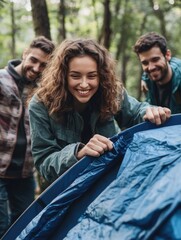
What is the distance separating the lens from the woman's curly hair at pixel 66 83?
257cm

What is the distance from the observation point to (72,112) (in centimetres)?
265

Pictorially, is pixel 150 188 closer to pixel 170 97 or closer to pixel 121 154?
pixel 121 154

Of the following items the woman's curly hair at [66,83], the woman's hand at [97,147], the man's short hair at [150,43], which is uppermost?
the man's short hair at [150,43]

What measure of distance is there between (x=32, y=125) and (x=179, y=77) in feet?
6.43

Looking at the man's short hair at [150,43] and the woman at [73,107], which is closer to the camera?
the woman at [73,107]

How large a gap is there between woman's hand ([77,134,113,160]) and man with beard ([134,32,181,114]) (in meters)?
1.84

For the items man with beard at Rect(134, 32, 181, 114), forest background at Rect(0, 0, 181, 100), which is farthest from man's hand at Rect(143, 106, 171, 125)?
forest background at Rect(0, 0, 181, 100)

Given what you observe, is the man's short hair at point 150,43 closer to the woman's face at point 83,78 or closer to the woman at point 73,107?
the woman at point 73,107

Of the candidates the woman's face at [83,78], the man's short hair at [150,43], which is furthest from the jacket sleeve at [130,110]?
the man's short hair at [150,43]

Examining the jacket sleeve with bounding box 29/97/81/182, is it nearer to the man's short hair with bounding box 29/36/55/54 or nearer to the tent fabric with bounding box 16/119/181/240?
the tent fabric with bounding box 16/119/181/240

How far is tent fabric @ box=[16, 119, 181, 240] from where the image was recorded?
157 cm

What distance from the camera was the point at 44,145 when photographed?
256cm

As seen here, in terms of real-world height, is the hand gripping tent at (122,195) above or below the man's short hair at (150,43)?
below

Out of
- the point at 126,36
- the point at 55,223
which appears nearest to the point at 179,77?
the point at 55,223
